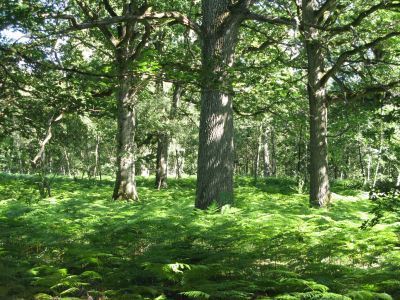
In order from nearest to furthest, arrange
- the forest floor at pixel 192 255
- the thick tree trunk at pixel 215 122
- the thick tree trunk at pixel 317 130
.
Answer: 1. the forest floor at pixel 192 255
2. the thick tree trunk at pixel 215 122
3. the thick tree trunk at pixel 317 130

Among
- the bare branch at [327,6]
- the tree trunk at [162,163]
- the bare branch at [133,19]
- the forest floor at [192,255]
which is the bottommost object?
the forest floor at [192,255]

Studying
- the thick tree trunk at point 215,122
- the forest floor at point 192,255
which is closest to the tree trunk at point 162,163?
the thick tree trunk at point 215,122

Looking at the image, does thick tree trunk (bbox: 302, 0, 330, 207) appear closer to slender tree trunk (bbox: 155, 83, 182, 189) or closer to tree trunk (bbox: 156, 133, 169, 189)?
slender tree trunk (bbox: 155, 83, 182, 189)

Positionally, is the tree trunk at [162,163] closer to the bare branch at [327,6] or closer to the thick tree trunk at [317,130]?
the thick tree trunk at [317,130]

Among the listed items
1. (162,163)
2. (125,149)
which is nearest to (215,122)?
(125,149)

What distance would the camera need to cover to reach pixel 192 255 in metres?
5.29

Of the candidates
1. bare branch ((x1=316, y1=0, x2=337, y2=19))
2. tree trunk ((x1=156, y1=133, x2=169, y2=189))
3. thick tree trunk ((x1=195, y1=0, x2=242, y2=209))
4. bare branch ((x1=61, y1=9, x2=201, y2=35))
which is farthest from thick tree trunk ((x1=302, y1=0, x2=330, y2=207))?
tree trunk ((x1=156, y1=133, x2=169, y2=189))

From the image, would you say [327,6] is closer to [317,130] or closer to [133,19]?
[317,130]

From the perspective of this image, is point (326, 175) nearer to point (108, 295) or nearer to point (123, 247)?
point (123, 247)

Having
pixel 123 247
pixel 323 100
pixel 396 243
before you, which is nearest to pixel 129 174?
pixel 323 100

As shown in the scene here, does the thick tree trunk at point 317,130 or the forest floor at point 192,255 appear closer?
the forest floor at point 192,255

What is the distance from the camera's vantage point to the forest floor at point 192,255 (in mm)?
4121

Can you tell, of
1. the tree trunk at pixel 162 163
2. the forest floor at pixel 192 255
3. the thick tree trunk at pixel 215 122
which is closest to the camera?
the forest floor at pixel 192 255

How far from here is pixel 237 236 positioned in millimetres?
5848
